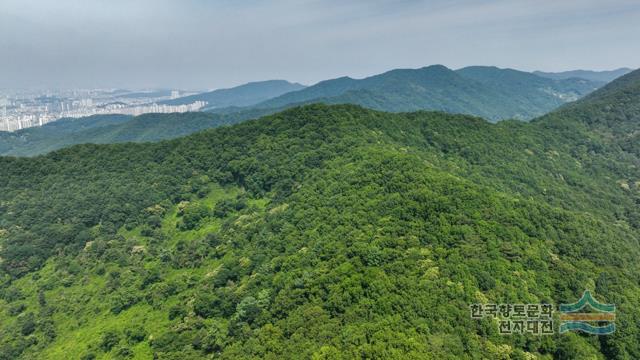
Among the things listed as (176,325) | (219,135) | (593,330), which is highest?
(219,135)

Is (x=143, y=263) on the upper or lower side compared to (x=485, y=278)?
lower

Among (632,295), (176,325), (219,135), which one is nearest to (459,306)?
(632,295)

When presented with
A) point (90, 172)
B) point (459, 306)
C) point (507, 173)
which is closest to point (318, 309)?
point (459, 306)

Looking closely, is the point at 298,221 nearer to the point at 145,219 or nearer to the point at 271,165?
the point at 271,165

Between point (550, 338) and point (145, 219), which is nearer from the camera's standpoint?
point (550, 338)

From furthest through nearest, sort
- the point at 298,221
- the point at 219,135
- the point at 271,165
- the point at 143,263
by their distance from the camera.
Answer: the point at 219,135 → the point at 271,165 → the point at 143,263 → the point at 298,221

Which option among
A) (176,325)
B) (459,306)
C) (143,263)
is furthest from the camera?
(143,263)
